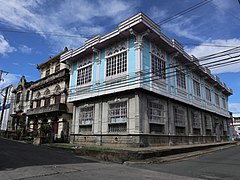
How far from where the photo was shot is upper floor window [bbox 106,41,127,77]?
59.6ft

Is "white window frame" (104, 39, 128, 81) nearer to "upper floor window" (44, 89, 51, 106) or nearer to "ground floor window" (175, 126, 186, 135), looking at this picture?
"ground floor window" (175, 126, 186, 135)

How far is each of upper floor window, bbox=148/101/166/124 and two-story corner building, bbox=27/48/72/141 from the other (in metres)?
11.4

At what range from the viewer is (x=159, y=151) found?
43.1 ft

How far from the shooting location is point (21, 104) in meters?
35.2

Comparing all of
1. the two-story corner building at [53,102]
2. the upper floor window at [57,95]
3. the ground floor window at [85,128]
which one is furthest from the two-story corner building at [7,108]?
the ground floor window at [85,128]

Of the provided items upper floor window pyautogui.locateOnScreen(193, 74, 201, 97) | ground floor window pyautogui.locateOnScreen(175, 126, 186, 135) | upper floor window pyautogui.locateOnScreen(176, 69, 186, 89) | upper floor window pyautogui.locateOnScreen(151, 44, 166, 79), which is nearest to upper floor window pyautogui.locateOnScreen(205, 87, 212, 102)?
upper floor window pyautogui.locateOnScreen(193, 74, 201, 97)

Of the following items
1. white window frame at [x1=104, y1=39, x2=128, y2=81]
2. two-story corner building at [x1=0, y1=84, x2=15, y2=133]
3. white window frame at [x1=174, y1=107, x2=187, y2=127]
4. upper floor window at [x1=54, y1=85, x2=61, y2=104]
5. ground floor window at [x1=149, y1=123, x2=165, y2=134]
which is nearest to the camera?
ground floor window at [x1=149, y1=123, x2=165, y2=134]

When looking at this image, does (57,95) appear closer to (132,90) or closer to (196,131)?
(132,90)

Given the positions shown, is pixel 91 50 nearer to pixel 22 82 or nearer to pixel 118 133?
pixel 118 133

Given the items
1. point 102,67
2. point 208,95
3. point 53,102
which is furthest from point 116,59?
point 208,95

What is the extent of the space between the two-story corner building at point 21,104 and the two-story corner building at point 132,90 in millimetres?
14201

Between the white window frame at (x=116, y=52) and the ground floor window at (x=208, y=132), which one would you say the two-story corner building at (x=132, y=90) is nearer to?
the white window frame at (x=116, y=52)

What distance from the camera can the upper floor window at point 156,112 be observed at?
1756 cm

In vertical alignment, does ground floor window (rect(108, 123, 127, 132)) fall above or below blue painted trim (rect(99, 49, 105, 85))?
below
